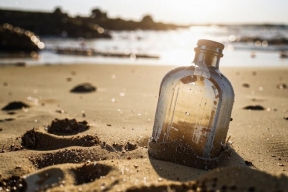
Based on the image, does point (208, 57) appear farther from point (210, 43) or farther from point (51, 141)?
point (51, 141)

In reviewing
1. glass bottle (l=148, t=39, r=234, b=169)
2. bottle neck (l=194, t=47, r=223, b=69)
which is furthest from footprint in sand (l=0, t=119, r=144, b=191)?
bottle neck (l=194, t=47, r=223, b=69)

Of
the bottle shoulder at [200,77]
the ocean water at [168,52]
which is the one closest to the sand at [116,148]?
the bottle shoulder at [200,77]

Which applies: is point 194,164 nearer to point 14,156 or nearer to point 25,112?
point 14,156

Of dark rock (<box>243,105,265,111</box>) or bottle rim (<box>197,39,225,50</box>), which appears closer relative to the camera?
bottle rim (<box>197,39,225,50</box>)

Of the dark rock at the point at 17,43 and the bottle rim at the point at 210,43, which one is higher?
the bottle rim at the point at 210,43

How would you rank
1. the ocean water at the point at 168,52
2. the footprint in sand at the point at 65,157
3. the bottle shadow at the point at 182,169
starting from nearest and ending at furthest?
the footprint in sand at the point at 65,157 < the bottle shadow at the point at 182,169 < the ocean water at the point at 168,52

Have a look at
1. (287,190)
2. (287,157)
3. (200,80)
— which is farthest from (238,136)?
(287,190)

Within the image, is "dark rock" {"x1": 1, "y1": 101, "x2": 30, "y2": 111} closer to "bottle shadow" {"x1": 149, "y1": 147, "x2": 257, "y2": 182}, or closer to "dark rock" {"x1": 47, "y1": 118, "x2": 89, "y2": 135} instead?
"dark rock" {"x1": 47, "y1": 118, "x2": 89, "y2": 135}

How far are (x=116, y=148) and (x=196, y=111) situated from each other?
73cm

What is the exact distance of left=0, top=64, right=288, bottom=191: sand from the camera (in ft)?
5.93

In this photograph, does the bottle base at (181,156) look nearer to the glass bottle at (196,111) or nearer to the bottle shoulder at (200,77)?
the glass bottle at (196,111)

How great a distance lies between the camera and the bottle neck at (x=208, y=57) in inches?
86.2

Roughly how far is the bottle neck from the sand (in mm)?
667

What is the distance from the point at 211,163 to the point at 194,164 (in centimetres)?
12
